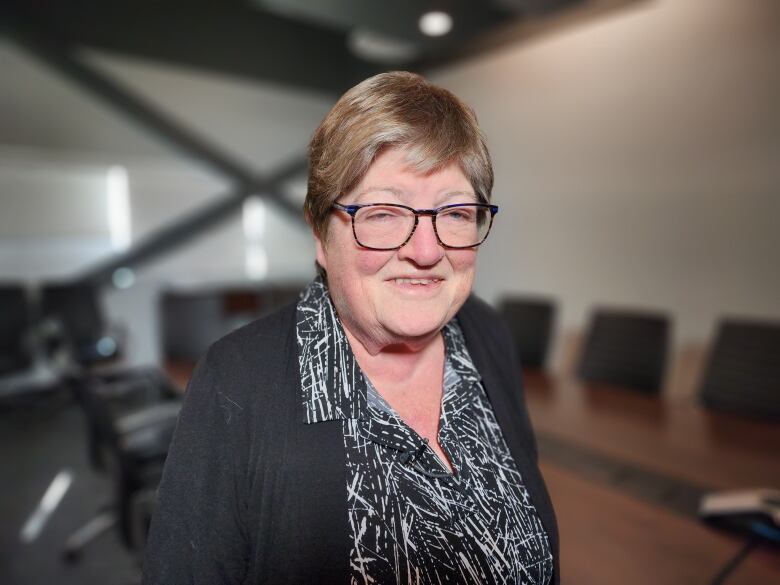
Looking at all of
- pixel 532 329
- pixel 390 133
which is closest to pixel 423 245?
pixel 390 133


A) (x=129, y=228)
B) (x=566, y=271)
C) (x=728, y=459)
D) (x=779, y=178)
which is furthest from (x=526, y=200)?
(x=129, y=228)

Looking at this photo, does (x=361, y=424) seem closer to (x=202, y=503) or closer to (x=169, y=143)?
(x=202, y=503)

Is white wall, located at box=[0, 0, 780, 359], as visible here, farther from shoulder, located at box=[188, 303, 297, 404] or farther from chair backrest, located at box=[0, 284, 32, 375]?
shoulder, located at box=[188, 303, 297, 404]

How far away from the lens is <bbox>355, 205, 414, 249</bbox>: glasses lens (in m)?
0.73

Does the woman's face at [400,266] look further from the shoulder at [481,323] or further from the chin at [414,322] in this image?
the shoulder at [481,323]

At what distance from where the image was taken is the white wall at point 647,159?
126 inches

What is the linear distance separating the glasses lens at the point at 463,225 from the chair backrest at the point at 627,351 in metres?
2.15

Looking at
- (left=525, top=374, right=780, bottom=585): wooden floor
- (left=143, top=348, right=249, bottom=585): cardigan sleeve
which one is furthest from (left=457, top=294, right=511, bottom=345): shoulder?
(left=143, top=348, right=249, bottom=585): cardigan sleeve

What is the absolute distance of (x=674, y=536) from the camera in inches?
45.8

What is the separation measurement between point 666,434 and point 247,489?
1.59m

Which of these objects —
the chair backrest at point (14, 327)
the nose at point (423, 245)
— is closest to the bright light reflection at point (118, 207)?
the chair backrest at point (14, 327)

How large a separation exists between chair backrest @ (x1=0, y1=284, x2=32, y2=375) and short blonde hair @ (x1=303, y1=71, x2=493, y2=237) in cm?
454

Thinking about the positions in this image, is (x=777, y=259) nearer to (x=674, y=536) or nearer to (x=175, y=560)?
(x=674, y=536)

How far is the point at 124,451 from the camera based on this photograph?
80.7 inches
